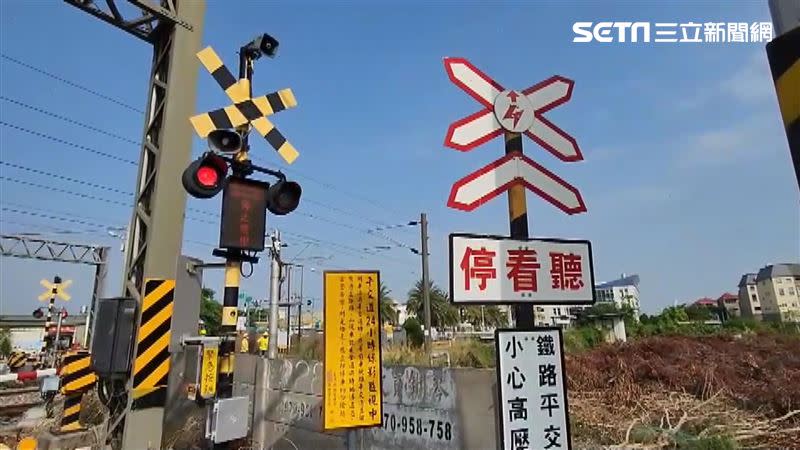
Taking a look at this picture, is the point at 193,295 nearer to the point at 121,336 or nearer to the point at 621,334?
the point at 121,336

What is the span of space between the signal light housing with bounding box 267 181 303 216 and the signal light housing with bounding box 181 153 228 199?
408 millimetres

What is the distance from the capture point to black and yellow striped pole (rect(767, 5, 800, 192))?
110cm

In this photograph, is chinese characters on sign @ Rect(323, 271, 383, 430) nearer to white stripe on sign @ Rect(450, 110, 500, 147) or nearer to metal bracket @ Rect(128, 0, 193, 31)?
white stripe on sign @ Rect(450, 110, 500, 147)

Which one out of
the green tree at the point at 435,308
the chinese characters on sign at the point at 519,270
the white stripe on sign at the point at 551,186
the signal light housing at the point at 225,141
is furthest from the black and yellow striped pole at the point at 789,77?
the green tree at the point at 435,308

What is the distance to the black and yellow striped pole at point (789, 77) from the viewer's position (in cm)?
110

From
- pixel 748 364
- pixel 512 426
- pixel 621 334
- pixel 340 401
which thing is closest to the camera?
pixel 512 426

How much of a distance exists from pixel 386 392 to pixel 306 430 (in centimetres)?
126

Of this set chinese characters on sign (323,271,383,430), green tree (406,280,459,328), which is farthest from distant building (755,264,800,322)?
chinese characters on sign (323,271,383,430)

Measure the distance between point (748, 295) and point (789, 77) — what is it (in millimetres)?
91677

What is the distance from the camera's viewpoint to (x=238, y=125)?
3916mm

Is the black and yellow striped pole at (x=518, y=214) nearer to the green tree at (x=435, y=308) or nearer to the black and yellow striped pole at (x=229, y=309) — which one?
the black and yellow striped pole at (x=229, y=309)

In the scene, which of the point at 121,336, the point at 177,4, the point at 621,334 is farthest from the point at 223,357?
the point at 621,334

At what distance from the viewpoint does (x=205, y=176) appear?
3.49 meters

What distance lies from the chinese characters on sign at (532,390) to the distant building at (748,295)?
8576 centimetres
